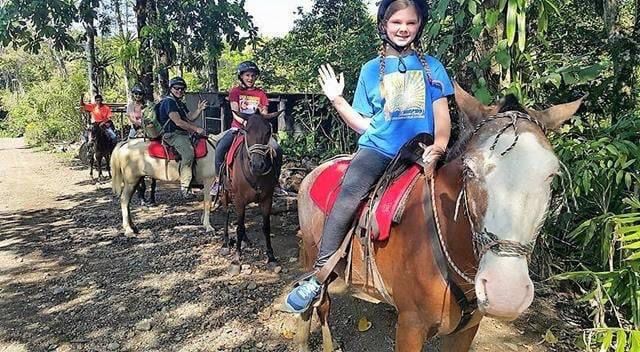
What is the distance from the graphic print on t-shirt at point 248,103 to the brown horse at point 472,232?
12.6ft

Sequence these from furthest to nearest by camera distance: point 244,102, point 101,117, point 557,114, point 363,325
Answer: point 101,117 < point 244,102 < point 363,325 < point 557,114

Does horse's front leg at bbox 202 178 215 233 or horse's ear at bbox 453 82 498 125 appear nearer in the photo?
horse's ear at bbox 453 82 498 125

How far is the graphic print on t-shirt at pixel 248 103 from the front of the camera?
21.2 feet

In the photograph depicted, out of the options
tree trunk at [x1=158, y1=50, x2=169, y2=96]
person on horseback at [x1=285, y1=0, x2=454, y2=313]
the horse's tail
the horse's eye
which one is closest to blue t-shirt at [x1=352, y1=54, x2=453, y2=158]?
person on horseback at [x1=285, y1=0, x2=454, y2=313]

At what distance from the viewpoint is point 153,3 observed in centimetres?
1073

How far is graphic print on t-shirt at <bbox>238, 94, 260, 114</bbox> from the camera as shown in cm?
645

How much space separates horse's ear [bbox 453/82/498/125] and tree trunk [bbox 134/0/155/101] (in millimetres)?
9282

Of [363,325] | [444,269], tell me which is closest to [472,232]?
[444,269]

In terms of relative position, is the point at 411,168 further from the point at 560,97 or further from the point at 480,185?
the point at 560,97

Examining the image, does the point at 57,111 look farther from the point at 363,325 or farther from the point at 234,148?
the point at 363,325

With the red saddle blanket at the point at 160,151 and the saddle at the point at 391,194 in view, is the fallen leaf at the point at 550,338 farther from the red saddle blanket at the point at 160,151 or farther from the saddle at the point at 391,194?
the red saddle blanket at the point at 160,151

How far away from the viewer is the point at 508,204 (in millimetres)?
1748

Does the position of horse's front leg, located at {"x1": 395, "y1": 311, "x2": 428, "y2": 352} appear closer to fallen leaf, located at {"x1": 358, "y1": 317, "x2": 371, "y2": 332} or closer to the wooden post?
fallen leaf, located at {"x1": 358, "y1": 317, "x2": 371, "y2": 332}

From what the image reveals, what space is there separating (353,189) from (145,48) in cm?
891
